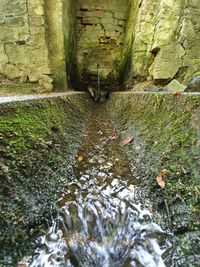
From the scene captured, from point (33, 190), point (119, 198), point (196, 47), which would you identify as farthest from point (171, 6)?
point (33, 190)

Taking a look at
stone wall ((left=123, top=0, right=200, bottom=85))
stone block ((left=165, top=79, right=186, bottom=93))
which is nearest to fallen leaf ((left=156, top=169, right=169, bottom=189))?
stone block ((left=165, top=79, right=186, bottom=93))


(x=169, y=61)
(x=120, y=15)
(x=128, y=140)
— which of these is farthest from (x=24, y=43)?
(x=120, y=15)

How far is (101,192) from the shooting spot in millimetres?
1770

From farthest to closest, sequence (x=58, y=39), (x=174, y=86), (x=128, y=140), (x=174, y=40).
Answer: (x=58, y=39)
(x=174, y=40)
(x=174, y=86)
(x=128, y=140)

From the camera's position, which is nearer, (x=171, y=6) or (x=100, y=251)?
(x=100, y=251)

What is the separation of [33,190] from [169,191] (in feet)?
2.79

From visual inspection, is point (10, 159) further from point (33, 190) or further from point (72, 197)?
point (72, 197)

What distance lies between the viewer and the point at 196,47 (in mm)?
3736

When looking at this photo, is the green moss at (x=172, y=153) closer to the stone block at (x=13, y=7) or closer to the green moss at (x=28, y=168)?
the green moss at (x=28, y=168)

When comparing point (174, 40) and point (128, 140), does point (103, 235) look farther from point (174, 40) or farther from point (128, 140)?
point (174, 40)

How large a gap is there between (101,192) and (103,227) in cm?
34

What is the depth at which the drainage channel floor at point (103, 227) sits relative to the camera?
48.7 inches

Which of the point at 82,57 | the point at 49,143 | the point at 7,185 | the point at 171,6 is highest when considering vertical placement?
the point at 171,6

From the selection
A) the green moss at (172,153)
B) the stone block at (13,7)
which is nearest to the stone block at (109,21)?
the stone block at (13,7)
